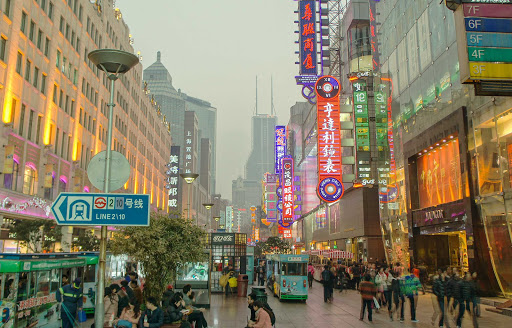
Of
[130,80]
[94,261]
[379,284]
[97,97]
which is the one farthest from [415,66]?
[130,80]

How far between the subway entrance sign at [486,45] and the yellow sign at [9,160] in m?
25.9

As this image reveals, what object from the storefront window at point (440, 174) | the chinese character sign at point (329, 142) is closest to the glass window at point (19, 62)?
the chinese character sign at point (329, 142)

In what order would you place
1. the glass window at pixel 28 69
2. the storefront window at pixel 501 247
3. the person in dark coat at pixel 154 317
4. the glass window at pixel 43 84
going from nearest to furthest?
the person in dark coat at pixel 154 317, the storefront window at pixel 501 247, the glass window at pixel 28 69, the glass window at pixel 43 84

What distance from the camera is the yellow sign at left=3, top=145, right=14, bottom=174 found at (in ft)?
91.4

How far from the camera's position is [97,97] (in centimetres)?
5006

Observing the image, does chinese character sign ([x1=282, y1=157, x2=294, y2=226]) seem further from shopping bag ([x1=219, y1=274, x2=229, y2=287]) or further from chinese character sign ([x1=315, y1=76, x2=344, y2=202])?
shopping bag ([x1=219, y1=274, x2=229, y2=287])

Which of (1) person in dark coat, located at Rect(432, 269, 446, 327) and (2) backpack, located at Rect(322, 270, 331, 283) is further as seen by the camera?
(2) backpack, located at Rect(322, 270, 331, 283)

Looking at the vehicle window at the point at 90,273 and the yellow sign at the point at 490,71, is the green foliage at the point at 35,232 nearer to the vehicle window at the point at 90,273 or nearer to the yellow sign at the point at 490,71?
the vehicle window at the point at 90,273

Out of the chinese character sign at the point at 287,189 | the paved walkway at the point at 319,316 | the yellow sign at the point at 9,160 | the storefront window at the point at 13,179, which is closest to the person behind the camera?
the paved walkway at the point at 319,316

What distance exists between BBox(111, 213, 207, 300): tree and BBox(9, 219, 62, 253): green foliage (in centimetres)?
1594

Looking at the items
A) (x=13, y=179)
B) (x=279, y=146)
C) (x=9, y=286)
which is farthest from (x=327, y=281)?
(x=279, y=146)

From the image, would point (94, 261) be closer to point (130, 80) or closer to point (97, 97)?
point (97, 97)

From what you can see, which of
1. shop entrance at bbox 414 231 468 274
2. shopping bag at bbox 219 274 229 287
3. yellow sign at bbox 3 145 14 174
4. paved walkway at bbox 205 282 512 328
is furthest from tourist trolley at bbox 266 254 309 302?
yellow sign at bbox 3 145 14 174

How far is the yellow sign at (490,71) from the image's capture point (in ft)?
44.6
